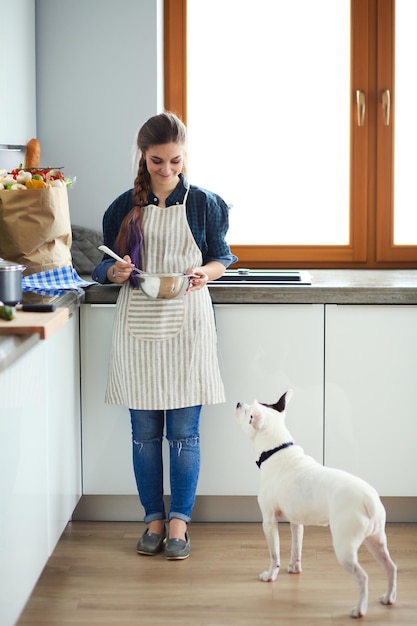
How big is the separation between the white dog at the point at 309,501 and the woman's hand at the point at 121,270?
0.48 meters

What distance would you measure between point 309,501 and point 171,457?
0.56 meters

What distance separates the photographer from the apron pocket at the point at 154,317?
8.91 feet

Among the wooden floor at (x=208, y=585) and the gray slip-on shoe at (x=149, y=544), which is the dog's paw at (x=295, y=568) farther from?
the gray slip-on shoe at (x=149, y=544)

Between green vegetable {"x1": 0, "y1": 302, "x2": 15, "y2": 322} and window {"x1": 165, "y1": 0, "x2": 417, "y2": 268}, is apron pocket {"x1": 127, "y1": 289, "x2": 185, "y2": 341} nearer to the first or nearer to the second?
green vegetable {"x1": 0, "y1": 302, "x2": 15, "y2": 322}

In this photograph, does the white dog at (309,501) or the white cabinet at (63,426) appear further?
the white cabinet at (63,426)

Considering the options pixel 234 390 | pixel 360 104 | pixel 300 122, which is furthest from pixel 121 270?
pixel 360 104

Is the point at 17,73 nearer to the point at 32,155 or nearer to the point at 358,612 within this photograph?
the point at 32,155

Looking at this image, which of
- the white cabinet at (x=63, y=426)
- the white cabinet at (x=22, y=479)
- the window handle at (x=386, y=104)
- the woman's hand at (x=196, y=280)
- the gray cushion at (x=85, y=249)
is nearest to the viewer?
the white cabinet at (x=22, y=479)

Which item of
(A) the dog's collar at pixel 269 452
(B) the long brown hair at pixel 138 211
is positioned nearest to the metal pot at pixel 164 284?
(B) the long brown hair at pixel 138 211

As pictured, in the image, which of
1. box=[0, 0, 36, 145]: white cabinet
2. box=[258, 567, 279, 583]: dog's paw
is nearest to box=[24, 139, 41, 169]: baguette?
box=[0, 0, 36, 145]: white cabinet

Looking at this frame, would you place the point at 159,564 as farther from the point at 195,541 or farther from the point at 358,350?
the point at 358,350

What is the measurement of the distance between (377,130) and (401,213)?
1.07ft

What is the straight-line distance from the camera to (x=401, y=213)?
11.9 feet

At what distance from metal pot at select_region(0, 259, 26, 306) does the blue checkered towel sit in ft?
1.30
